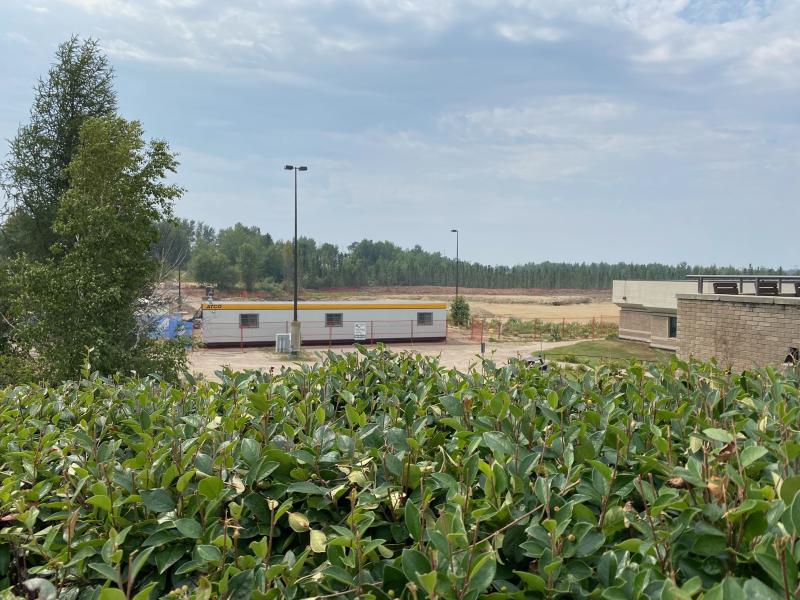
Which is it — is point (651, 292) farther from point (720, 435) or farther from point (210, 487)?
point (210, 487)

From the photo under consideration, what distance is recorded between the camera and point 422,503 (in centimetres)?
191

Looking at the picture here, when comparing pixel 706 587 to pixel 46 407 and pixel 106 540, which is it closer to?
pixel 106 540

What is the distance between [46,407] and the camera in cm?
378

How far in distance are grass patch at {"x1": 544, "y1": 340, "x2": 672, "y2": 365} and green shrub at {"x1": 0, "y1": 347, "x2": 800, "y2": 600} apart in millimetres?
28864

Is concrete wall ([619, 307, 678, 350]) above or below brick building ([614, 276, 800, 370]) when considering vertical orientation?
below

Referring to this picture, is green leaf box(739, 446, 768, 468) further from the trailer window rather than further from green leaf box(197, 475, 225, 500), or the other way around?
the trailer window

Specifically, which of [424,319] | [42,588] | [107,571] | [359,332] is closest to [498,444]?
[107,571]

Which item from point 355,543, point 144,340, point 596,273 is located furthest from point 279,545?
point 596,273

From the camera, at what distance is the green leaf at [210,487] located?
194cm

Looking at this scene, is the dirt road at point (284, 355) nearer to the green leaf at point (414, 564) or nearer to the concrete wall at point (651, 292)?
the concrete wall at point (651, 292)

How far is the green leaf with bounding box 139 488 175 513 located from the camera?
2.04 meters

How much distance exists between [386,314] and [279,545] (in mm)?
36540

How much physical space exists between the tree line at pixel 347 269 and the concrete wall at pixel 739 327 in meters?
75.3

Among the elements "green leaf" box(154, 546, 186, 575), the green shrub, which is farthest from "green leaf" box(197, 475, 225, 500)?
"green leaf" box(154, 546, 186, 575)
